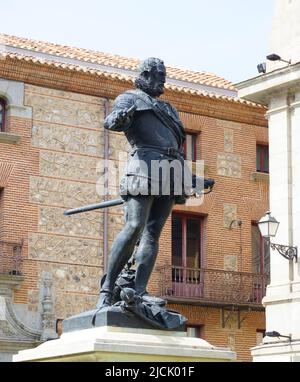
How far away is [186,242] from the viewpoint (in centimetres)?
2592

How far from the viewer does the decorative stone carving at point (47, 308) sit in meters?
23.4

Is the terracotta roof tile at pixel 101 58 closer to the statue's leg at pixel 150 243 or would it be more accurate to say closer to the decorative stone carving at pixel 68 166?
the decorative stone carving at pixel 68 166

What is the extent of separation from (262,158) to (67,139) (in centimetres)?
541

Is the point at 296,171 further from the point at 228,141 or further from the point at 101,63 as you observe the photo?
the point at 228,141

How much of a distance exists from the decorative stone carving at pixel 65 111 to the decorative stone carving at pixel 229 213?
12.1 feet

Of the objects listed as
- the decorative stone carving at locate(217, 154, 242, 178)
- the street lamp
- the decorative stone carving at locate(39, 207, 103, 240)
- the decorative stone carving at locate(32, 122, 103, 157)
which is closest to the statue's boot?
the street lamp

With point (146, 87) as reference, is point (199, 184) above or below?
below

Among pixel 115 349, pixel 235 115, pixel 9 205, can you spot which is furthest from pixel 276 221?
pixel 115 349

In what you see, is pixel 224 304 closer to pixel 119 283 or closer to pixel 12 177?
pixel 12 177

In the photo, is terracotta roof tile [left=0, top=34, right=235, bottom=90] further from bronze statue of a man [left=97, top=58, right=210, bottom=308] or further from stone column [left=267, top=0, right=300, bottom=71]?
bronze statue of a man [left=97, top=58, right=210, bottom=308]

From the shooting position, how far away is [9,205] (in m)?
23.5

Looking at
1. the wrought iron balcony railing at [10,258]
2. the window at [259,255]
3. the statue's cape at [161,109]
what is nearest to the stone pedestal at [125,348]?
the statue's cape at [161,109]

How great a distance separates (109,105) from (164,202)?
54.8ft

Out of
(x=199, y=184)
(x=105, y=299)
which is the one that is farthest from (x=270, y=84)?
(x=105, y=299)
